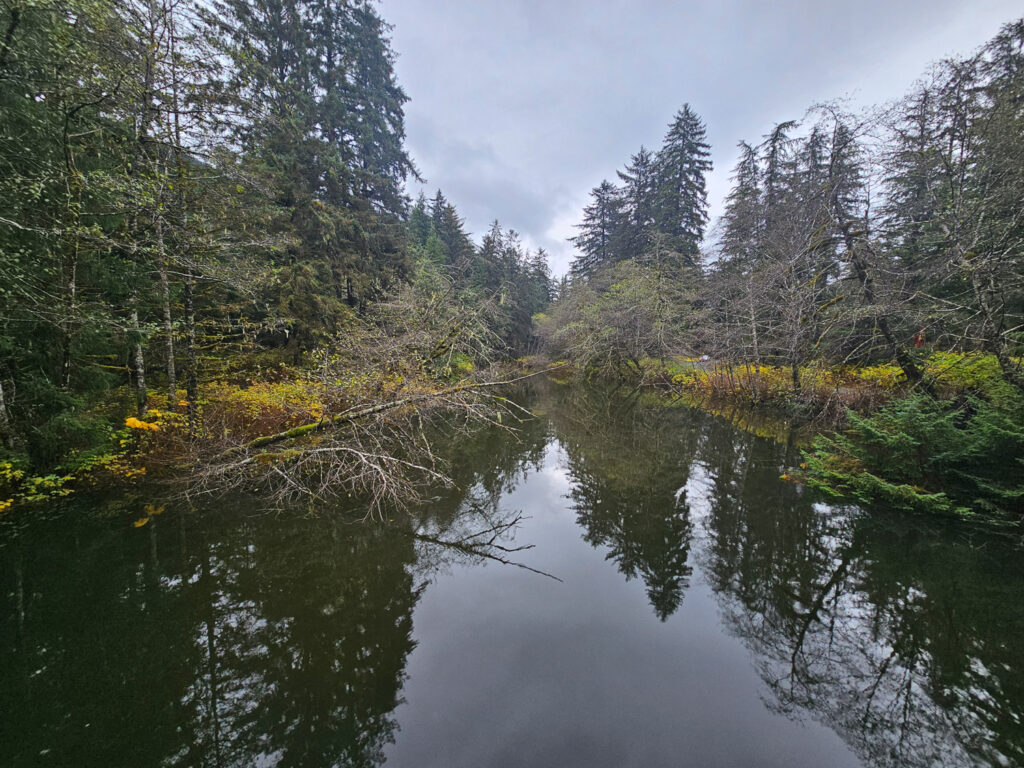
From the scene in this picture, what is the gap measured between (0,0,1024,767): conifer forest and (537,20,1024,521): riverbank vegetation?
0.29 feet

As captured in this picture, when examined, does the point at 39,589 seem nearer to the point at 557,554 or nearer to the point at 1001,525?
the point at 557,554

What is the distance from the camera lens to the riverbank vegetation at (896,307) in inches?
202

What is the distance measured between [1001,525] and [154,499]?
11681 mm

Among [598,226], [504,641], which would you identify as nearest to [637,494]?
[504,641]

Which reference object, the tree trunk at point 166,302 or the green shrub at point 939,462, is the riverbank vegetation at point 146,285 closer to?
the tree trunk at point 166,302

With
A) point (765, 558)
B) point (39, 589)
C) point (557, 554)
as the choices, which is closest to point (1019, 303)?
point (765, 558)

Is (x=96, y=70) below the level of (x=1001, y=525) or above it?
above

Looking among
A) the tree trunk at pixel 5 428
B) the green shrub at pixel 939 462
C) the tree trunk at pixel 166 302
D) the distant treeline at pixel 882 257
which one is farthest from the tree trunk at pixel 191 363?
the distant treeline at pixel 882 257

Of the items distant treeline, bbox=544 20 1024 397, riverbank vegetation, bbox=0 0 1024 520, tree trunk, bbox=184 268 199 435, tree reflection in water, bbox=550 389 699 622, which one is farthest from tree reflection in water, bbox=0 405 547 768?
distant treeline, bbox=544 20 1024 397

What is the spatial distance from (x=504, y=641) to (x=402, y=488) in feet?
10.8

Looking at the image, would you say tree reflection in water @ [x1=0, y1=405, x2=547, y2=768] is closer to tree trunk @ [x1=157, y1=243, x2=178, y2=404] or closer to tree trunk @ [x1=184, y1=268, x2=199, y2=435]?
tree trunk @ [x1=184, y1=268, x2=199, y2=435]

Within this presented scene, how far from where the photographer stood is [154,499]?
5.19 metres

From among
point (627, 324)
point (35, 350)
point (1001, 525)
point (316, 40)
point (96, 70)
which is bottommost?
point (1001, 525)

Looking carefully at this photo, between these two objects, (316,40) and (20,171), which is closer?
(20,171)
